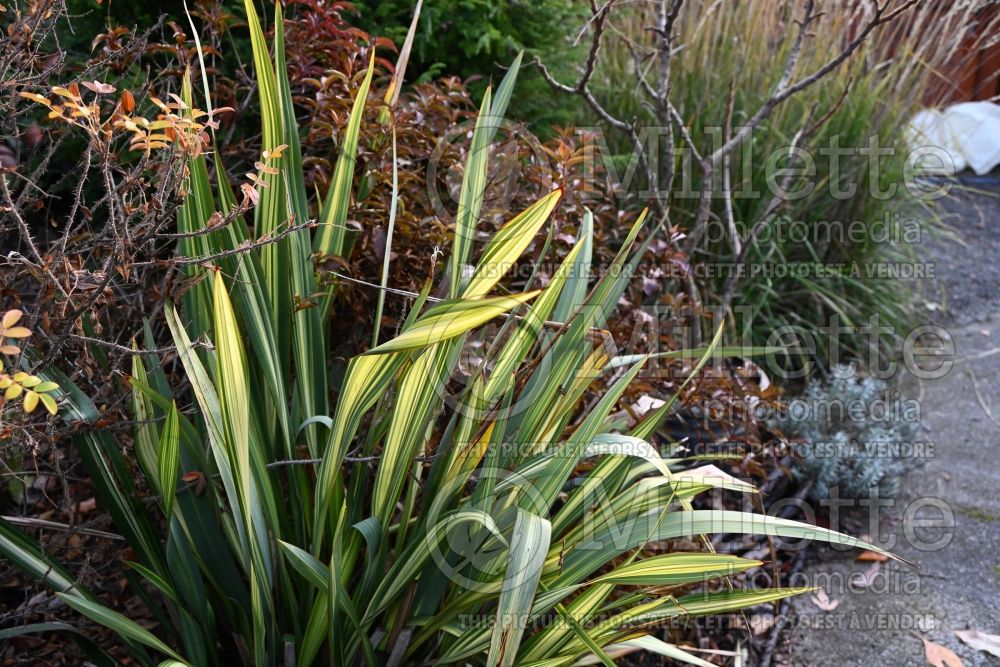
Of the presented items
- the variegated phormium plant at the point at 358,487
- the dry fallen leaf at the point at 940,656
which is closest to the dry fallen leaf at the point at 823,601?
the dry fallen leaf at the point at 940,656

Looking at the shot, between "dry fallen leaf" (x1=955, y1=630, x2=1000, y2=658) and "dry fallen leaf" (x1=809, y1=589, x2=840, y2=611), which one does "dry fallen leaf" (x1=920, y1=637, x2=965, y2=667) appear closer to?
"dry fallen leaf" (x1=955, y1=630, x2=1000, y2=658)

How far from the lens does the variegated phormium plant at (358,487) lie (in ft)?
4.84

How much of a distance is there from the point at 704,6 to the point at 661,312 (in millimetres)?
2082

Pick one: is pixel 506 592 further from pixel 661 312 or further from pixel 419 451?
pixel 661 312

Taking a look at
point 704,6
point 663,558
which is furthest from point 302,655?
point 704,6

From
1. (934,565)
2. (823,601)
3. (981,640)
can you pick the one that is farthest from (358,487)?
(934,565)

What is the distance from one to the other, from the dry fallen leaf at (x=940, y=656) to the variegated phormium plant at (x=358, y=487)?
2.81ft

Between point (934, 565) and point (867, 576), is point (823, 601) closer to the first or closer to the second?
point (867, 576)

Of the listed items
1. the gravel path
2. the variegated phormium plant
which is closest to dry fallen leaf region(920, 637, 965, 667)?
the gravel path

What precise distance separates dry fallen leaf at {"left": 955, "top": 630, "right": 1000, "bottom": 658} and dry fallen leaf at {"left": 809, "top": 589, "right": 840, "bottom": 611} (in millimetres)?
321

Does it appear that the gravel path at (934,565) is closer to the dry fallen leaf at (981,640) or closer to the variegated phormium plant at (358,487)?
the dry fallen leaf at (981,640)

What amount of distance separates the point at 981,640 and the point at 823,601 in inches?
16.2

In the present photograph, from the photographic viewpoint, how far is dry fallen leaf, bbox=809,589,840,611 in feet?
8.15

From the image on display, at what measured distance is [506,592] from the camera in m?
1.30
